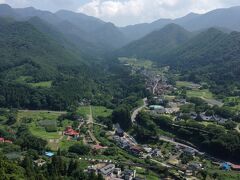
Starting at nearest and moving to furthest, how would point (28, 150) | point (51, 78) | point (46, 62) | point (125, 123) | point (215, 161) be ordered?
point (28, 150) → point (215, 161) → point (125, 123) → point (51, 78) → point (46, 62)

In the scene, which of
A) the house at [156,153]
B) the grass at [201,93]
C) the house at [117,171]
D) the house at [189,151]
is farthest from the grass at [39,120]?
the grass at [201,93]

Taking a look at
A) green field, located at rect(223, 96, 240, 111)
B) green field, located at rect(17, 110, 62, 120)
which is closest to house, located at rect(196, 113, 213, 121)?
green field, located at rect(223, 96, 240, 111)

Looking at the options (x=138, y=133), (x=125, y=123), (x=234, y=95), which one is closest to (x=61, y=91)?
(x=125, y=123)

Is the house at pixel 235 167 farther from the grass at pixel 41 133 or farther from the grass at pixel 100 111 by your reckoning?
the grass at pixel 100 111

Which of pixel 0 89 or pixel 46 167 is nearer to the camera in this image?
pixel 46 167

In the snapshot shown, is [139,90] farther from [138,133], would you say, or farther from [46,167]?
[46,167]

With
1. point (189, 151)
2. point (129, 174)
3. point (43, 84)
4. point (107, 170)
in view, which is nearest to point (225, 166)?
point (189, 151)
